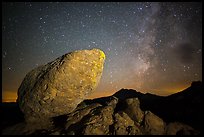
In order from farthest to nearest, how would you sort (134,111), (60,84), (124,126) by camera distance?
(134,111)
(60,84)
(124,126)

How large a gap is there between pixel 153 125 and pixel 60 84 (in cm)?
781

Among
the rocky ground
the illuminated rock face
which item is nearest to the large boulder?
the rocky ground

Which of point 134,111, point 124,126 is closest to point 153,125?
point 134,111

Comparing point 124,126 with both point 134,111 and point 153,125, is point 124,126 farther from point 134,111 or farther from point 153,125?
point 153,125

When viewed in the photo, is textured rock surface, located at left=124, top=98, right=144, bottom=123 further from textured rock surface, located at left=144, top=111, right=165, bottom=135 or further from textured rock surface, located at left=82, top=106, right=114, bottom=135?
textured rock surface, located at left=82, top=106, right=114, bottom=135

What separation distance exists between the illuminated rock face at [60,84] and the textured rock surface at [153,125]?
5.13m

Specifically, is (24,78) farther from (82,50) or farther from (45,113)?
(82,50)

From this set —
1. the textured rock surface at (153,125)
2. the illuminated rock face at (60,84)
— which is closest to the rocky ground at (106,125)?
the textured rock surface at (153,125)

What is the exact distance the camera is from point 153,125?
539 inches

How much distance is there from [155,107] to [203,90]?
4.50 meters

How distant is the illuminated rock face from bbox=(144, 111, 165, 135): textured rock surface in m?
5.13

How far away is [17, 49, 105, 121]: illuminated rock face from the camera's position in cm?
1372

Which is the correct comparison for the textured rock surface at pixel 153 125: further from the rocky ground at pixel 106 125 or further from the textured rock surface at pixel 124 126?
the textured rock surface at pixel 124 126

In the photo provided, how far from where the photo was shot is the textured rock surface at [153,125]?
13320 mm
